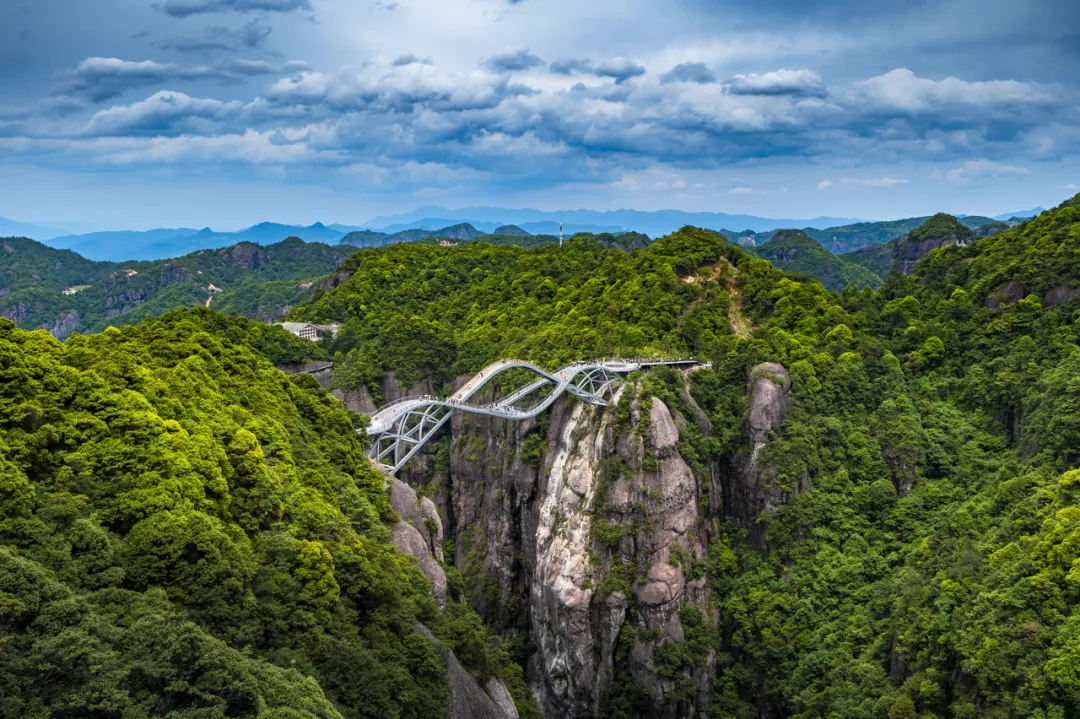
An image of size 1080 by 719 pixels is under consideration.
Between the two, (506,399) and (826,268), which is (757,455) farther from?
(826,268)

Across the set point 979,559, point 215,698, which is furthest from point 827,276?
point 215,698

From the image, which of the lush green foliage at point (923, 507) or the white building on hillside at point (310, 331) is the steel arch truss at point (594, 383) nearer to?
the lush green foliage at point (923, 507)

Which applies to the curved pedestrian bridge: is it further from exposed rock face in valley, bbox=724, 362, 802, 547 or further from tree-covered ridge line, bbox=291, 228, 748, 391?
exposed rock face in valley, bbox=724, 362, 802, 547

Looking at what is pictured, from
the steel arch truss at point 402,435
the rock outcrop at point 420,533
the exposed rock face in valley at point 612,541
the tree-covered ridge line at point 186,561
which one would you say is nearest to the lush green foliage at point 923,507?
the exposed rock face in valley at point 612,541

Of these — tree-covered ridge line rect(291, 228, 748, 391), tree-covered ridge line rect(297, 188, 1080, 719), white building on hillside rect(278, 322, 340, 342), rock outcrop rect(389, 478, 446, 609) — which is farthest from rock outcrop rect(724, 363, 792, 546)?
white building on hillside rect(278, 322, 340, 342)

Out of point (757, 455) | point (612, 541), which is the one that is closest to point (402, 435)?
point (612, 541)

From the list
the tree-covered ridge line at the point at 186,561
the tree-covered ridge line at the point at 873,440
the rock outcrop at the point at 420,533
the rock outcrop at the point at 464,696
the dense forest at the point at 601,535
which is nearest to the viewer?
the tree-covered ridge line at the point at 186,561
